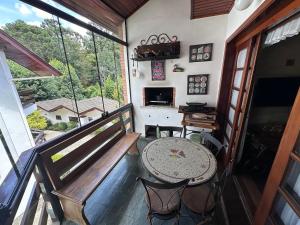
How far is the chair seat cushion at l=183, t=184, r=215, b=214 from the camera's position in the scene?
135 cm

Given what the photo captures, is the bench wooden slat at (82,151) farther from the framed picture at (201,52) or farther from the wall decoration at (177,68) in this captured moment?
the framed picture at (201,52)

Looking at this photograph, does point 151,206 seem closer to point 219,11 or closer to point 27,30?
point 27,30

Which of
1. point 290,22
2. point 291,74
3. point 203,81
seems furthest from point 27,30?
point 291,74

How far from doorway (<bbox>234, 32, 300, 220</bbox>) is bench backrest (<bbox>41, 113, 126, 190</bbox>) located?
210 centimetres

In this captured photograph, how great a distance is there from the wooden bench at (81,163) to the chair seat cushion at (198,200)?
1.02 meters

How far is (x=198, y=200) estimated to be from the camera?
1447 millimetres

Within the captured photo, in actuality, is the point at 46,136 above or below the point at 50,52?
below

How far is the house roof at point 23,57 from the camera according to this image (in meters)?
1.24

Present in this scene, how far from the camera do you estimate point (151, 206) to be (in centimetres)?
137

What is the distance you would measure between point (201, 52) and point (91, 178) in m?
2.87

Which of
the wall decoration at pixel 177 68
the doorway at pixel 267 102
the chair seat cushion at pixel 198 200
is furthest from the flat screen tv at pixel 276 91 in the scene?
the chair seat cushion at pixel 198 200

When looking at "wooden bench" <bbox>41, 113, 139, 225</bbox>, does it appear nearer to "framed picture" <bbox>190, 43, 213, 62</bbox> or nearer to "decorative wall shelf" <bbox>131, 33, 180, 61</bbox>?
"decorative wall shelf" <bbox>131, 33, 180, 61</bbox>

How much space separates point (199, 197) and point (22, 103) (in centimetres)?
211

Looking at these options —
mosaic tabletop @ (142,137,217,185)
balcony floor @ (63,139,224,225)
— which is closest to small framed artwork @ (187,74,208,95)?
mosaic tabletop @ (142,137,217,185)
